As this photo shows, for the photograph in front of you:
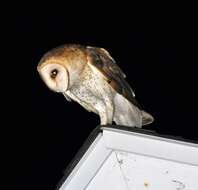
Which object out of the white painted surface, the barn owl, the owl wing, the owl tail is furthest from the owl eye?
the white painted surface

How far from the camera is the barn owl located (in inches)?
71.6

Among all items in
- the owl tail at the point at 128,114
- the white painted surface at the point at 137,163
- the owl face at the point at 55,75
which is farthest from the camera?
the owl tail at the point at 128,114

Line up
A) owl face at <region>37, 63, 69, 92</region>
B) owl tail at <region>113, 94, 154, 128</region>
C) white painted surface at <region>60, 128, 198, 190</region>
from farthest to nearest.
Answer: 1. owl tail at <region>113, 94, 154, 128</region>
2. owl face at <region>37, 63, 69, 92</region>
3. white painted surface at <region>60, 128, 198, 190</region>

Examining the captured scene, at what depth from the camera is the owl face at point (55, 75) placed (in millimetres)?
1807

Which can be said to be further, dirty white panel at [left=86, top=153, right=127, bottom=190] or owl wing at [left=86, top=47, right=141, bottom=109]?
owl wing at [left=86, top=47, right=141, bottom=109]

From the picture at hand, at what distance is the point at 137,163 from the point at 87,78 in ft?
2.29

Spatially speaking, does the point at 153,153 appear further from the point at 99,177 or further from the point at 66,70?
the point at 66,70

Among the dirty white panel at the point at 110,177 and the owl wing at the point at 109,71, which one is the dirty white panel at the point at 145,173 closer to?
the dirty white panel at the point at 110,177

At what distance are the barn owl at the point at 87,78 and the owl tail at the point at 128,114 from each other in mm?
21

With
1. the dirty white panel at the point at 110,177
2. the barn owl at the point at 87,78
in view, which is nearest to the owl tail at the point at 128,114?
the barn owl at the point at 87,78

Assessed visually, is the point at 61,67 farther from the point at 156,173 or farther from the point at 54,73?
the point at 156,173

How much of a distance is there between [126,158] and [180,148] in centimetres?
13

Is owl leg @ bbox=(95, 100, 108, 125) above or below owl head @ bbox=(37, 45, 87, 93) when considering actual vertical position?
below

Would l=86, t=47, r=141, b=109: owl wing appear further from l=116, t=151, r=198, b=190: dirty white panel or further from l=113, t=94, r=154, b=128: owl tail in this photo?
l=116, t=151, r=198, b=190: dirty white panel
